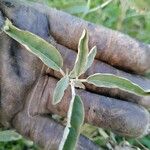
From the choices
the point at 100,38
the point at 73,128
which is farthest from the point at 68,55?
the point at 73,128

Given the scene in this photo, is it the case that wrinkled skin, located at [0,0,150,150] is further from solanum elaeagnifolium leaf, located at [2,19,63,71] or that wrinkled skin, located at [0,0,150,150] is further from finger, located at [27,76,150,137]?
solanum elaeagnifolium leaf, located at [2,19,63,71]

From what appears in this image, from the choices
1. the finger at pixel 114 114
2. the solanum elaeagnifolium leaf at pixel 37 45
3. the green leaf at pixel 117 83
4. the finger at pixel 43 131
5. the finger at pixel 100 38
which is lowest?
the finger at pixel 43 131

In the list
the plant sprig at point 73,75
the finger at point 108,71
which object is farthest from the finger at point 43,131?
the plant sprig at point 73,75

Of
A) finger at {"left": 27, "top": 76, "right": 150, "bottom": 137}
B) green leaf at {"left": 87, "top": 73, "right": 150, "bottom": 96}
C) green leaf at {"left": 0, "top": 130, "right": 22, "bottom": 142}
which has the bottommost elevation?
green leaf at {"left": 0, "top": 130, "right": 22, "bottom": 142}

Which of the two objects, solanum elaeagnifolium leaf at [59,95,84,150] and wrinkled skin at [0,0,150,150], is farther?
wrinkled skin at [0,0,150,150]

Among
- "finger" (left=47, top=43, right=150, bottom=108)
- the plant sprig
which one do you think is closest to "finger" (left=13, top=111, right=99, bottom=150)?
"finger" (left=47, top=43, right=150, bottom=108)

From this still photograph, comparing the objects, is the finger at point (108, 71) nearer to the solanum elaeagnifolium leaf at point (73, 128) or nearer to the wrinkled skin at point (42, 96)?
the wrinkled skin at point (42, 96)

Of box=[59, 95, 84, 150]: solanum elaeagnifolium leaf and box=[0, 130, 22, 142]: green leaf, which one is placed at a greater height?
box=[59, 95, 84, 150]: solanum elaeagnifolium leaf
